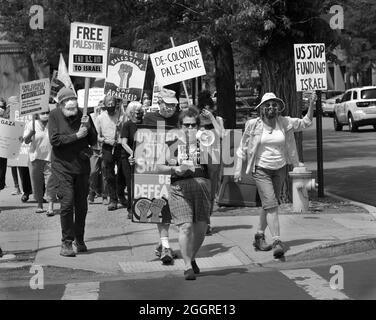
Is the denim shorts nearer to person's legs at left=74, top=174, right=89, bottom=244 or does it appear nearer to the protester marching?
the protester marching

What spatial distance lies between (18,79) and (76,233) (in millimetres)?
30320

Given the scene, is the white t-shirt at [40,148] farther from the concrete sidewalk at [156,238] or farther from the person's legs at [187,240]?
the person's legs at [187,240]

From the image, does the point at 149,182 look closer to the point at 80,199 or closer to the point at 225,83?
the point at 80,199

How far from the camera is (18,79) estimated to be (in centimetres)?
3862

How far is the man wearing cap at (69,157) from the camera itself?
9148 millimetres

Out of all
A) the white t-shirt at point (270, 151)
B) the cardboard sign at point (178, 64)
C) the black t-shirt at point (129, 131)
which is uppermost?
the cardboard sign at point (178, 64)

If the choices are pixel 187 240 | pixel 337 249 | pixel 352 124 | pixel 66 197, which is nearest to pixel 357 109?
pixel 352 124

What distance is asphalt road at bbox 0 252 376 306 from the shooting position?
723 centimetres

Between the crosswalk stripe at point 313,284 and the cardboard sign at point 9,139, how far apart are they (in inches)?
245

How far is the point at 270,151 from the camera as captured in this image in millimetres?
9180

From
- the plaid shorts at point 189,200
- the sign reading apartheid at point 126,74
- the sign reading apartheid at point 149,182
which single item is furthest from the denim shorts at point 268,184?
the sign reading apartheid at point 126,74

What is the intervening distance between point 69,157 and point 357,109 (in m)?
24.2

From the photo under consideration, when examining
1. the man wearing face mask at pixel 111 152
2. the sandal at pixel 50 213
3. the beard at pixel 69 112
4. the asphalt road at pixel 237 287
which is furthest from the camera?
the man wearing face mask at pixel 111 152
